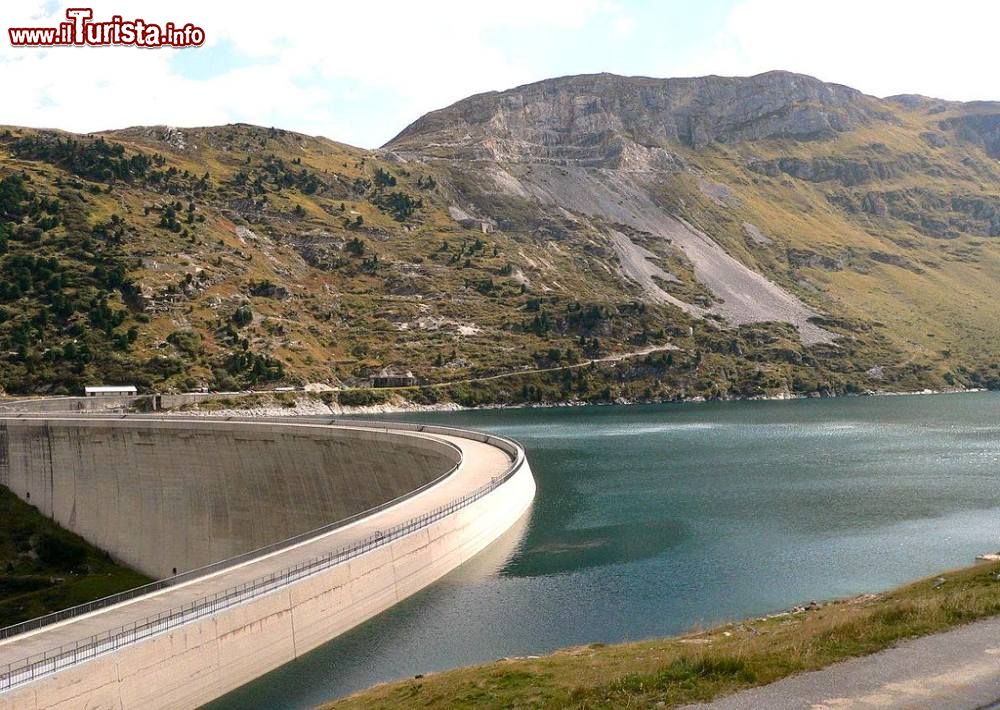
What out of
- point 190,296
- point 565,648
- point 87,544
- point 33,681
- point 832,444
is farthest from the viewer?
point 190,296

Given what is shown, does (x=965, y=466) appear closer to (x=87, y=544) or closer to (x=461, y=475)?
(x=461, y=475)

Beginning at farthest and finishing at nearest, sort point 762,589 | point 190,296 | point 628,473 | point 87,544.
Result: point 190,296, point 628,473, point 87,544, point 762,589

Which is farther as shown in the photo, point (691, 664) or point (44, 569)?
point (44, 569)

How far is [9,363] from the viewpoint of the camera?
150 metres

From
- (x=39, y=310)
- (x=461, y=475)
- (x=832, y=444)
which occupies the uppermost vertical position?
(x=39, y=310)

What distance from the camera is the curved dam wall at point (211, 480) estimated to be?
71562 mm

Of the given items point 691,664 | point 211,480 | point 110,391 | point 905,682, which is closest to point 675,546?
point 211,480

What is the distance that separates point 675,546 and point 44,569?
5130cm

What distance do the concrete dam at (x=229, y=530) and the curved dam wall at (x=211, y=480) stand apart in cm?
12

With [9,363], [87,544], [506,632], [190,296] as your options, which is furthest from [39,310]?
[506,632]

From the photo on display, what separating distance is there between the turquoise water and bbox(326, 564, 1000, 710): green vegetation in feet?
23.2

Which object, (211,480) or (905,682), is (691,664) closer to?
(905,682)

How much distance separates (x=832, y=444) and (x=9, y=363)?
127m

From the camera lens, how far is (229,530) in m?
72.4
